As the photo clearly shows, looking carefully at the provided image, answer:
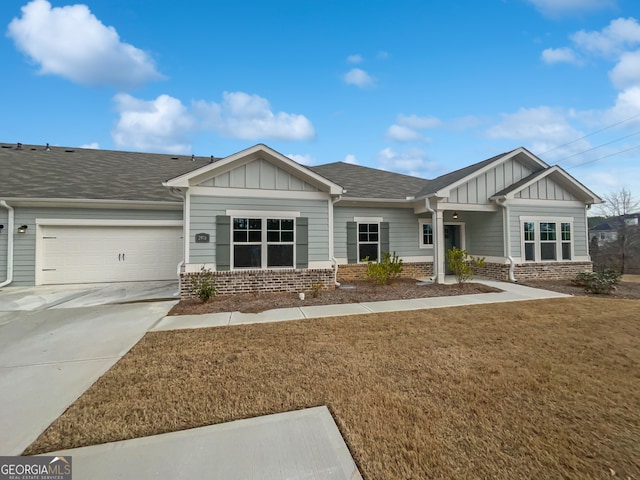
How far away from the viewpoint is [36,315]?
580 centimetres

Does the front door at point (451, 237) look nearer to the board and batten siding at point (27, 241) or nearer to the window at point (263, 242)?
the window at point (263, 242)

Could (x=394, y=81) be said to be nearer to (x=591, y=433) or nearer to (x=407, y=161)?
(x=591, y=433)

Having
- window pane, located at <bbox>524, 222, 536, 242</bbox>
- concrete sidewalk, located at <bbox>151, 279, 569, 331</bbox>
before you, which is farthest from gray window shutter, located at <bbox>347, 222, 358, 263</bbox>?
window pane, located at <bbox>524, 222, 536, 242</bbox>

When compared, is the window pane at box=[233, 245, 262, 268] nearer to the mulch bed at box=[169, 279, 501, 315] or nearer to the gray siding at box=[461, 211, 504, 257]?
the mulch bed at box=[169, 279, 501, 315]

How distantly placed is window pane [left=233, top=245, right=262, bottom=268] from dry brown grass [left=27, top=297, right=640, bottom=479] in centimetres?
318

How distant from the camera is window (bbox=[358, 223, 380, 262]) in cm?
1055

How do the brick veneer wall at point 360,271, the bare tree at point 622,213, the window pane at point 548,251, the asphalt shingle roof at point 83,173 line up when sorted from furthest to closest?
the bare tree at point 622,213, the window pane at point 548,251, the brick veneer wall at point 360,271, the asphalt shingle roof at point 83,173

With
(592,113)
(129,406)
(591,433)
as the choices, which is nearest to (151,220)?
(129,406)

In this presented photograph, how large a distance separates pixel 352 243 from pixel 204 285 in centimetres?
549

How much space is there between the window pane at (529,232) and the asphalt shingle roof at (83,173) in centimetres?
1310

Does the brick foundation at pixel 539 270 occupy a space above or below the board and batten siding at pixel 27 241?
below

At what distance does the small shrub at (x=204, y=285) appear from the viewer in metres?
6.87

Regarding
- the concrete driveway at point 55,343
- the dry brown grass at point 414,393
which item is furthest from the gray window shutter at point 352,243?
the concrete driveway at point 55,343

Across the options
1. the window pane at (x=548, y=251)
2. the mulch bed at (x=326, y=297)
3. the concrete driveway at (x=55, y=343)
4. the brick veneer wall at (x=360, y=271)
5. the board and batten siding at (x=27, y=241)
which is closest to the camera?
the concrete driveway at (x=55, y=343)
